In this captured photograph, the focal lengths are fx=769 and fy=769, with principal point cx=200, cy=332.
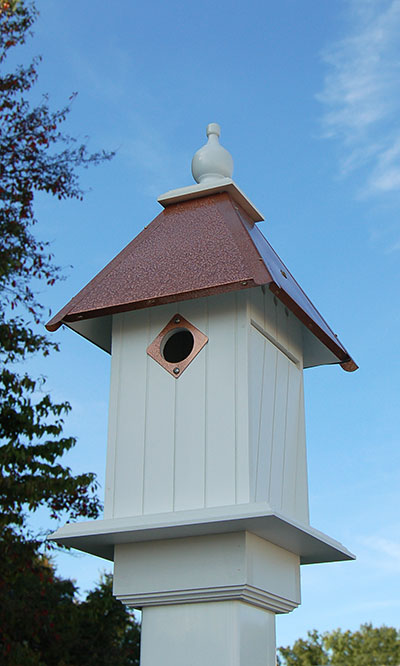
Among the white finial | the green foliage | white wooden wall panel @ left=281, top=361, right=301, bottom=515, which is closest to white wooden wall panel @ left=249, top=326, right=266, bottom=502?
white wooden wall panel @ left=281, top=361, right=301, bottom=515

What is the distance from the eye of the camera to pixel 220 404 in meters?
2.96

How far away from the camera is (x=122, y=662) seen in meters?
14.9

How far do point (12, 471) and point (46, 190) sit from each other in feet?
11.8

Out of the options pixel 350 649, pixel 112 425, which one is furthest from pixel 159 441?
pixel 350 649

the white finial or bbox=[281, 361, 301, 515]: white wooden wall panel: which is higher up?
the white finial

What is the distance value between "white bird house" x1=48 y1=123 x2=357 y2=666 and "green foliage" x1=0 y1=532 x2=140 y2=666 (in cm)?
448

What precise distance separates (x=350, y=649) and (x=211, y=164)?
154 feet

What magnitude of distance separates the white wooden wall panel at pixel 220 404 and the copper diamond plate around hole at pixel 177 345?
0.06 metres

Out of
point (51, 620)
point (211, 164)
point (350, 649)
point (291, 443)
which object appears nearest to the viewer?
point (291, 443)

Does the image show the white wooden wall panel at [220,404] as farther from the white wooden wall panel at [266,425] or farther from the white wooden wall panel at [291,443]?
the white wooden wall panel at [291,443]

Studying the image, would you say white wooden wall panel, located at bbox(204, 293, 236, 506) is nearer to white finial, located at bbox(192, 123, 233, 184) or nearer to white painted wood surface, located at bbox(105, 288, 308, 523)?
white painted wood surface, located at bbox(105, 288, 308, 523)

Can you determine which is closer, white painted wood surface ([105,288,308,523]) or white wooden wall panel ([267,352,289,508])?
white painted wood surface ([105,288,308,523])

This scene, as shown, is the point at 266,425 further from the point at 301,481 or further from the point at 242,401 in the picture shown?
the point at 301,481

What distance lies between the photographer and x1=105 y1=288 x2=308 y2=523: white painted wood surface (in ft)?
9.42
